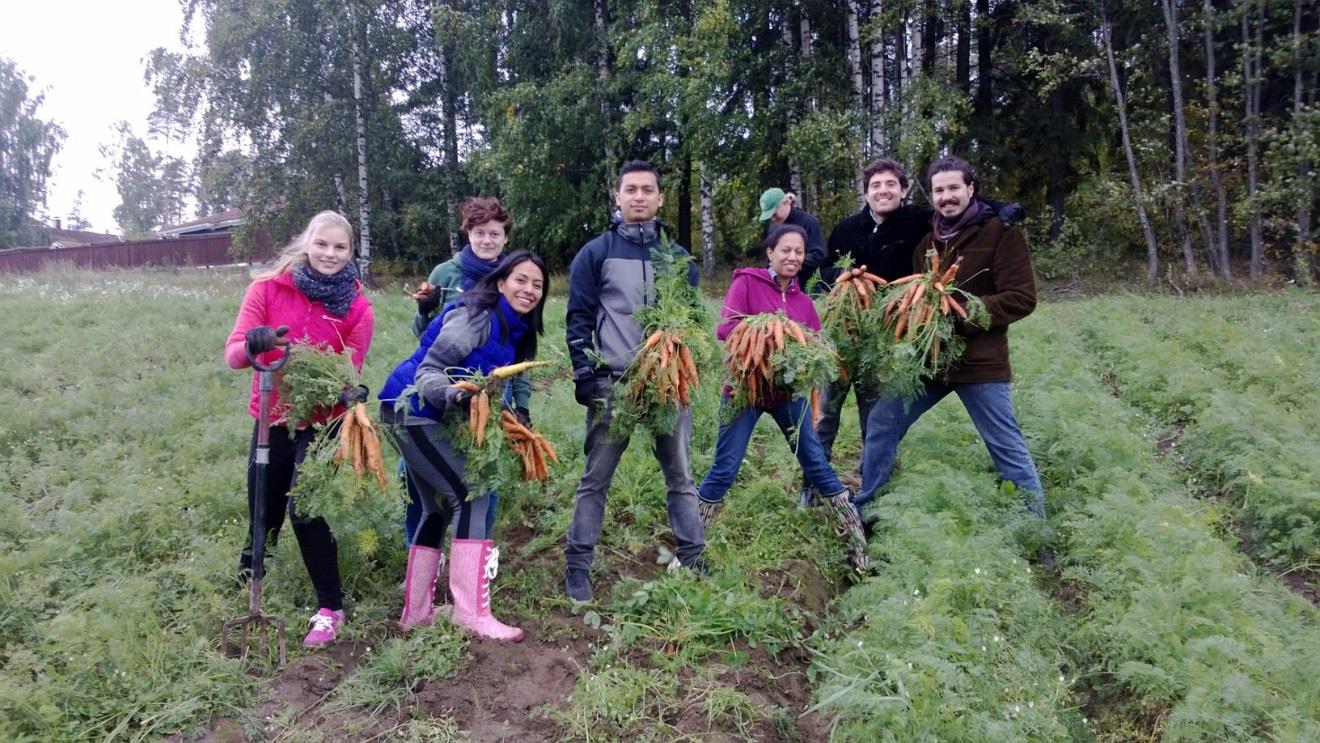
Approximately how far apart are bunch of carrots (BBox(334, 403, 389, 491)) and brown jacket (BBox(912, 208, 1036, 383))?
3.12 m

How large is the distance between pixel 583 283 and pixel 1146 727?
10.1 feet

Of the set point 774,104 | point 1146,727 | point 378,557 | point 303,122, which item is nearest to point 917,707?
point 1146,727

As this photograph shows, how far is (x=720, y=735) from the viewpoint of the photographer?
10.1 ft

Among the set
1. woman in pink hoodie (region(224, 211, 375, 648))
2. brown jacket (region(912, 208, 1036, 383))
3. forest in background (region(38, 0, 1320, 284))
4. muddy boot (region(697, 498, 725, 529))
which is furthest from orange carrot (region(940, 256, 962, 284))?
forest in background (region(38, 0, 1320, 284))

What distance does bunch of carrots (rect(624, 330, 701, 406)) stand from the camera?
3787 mm

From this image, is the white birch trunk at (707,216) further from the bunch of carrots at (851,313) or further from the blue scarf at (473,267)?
the blue scarf at (473,267)

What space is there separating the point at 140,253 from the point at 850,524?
1403 inches

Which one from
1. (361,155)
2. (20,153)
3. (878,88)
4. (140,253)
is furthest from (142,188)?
(878,88)

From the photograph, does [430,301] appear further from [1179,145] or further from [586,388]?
[1179,145]

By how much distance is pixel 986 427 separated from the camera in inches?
180

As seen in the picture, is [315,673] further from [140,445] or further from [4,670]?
[140,445]

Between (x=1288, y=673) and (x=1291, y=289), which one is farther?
(x=1291, y=289)

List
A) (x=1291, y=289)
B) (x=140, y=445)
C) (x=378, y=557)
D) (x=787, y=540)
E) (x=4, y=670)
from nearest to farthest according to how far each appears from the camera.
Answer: (x=4, y=670), (x=378, y=557), (x=787, y=540), (x=140, y=445), (x=1291, y=289)

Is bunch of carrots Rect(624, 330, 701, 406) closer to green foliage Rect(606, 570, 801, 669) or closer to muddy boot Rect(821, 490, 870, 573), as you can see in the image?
green foliage Rect(606, 570, 801, 669)
